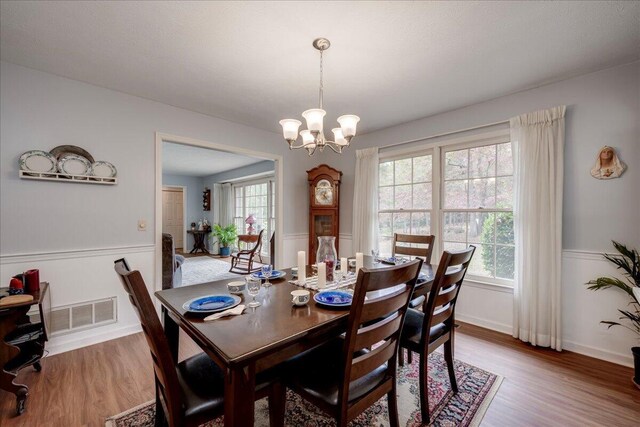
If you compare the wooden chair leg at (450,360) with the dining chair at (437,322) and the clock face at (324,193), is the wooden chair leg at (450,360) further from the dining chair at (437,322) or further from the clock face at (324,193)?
the clock face at (324,193)

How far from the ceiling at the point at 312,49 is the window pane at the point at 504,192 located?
872 millimetres

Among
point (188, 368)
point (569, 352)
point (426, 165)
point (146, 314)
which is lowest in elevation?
point (569, 352)

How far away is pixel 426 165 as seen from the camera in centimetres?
340

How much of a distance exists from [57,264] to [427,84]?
371 cm

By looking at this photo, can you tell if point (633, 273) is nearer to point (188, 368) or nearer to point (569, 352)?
point (569, 352)

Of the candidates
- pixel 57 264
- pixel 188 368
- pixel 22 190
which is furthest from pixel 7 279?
pixel 188 368

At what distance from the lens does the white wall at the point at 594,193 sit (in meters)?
2.17

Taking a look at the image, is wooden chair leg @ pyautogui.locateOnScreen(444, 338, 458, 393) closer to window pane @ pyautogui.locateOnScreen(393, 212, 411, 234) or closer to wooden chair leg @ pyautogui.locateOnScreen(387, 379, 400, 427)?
wooden chair leg @ pyautogui.locateOnScreen(387, 379, 400, 427)

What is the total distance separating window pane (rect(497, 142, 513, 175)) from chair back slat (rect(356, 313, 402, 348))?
2.38 meters

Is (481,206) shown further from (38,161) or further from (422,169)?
(38,161)

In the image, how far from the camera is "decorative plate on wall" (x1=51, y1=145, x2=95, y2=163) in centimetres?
239

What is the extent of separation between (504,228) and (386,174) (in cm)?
156

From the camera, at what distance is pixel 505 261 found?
2844 mm

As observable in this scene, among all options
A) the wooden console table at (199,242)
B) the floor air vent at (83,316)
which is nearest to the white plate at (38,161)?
the floor air vent at (83,316)
